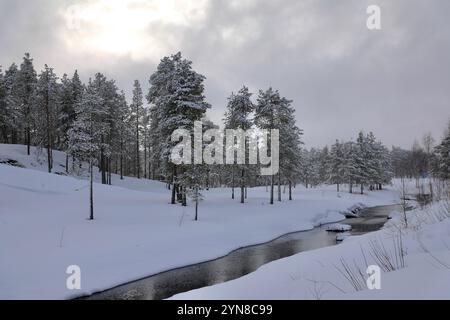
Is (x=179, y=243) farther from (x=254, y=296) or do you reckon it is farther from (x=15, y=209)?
(x=254, y=296)

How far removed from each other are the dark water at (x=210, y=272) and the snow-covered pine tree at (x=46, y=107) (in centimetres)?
3524

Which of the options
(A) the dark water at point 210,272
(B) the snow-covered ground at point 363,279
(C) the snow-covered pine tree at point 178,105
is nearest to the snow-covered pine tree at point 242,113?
(C) the snow-covered pine tree at point 178,105

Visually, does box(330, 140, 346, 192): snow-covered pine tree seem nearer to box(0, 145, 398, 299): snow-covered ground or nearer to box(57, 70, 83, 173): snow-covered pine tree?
box(0, 145, 398, 299): snow-covered ground

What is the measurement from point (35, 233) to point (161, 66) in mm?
23455

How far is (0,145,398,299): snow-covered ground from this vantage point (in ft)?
54.7

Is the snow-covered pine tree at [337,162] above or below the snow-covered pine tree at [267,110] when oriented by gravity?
below

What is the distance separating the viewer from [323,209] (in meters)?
45.2

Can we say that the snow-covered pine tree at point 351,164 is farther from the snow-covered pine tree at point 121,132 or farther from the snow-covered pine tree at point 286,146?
the snow-covered pine tree at point 121,132

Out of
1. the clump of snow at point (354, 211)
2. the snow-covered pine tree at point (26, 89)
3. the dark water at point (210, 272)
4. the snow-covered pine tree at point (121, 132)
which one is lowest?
the clump of snow at point (354, 211)

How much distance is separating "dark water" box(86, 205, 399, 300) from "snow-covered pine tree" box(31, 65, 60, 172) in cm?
3524

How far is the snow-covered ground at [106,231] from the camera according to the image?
16672mm
